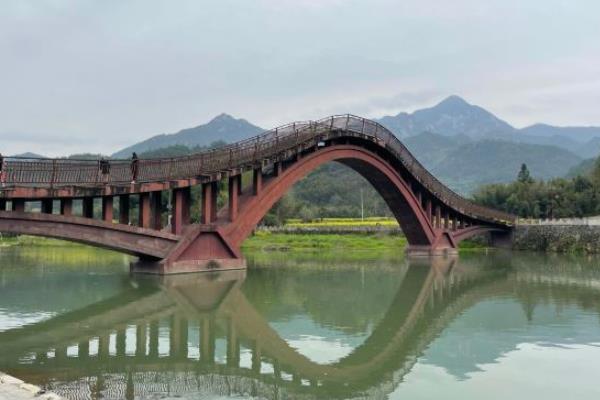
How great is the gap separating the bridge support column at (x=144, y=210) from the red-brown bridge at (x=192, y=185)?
0.05 metres

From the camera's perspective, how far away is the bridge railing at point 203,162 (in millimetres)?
23125

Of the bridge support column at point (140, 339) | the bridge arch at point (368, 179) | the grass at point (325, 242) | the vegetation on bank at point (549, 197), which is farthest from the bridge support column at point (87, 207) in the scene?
the vegetation on bank at point (549, 197)

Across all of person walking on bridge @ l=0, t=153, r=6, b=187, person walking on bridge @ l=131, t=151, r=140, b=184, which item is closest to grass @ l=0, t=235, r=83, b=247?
person walking on bridge @ l=131, t=151, r=140, b=184

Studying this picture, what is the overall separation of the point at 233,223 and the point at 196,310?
1217 centimetres

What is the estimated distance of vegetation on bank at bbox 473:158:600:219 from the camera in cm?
6606

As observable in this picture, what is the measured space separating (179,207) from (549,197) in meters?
52.7

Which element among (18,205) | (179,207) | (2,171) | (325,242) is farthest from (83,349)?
(325,242)

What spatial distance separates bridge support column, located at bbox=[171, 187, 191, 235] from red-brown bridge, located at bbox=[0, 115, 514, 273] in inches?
1.9

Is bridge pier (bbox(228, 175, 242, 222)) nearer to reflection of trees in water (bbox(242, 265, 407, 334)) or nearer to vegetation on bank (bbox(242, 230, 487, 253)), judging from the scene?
reflection of trees in water (bbox(242, 265, 407, 334))

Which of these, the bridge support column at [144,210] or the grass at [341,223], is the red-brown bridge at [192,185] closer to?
the bridge support column at [144,210]

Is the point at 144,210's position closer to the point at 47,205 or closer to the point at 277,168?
the point at 47,205

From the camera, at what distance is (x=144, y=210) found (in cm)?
2798

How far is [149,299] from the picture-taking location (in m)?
22.2

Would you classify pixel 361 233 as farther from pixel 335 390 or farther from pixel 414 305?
pixel 335 390
